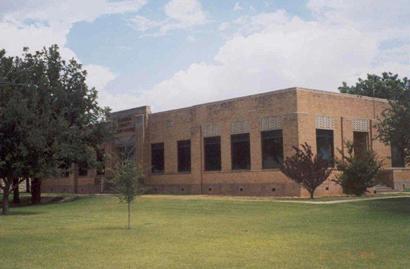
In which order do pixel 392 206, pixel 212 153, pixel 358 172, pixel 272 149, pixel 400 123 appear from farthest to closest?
pixel 212 153
pixel 272 149
pixel 358 172
pixel 400 123
pixel 392 206

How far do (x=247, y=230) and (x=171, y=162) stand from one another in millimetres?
30634

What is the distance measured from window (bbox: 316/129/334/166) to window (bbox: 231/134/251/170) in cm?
518

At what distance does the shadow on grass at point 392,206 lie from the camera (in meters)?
26.8

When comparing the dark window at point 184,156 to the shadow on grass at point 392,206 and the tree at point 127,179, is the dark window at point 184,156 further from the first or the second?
the tree at point 127,179

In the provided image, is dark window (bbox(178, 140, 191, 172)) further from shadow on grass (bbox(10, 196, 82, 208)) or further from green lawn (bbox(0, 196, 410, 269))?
green lawn (bbox(0, 196, 410, 269))

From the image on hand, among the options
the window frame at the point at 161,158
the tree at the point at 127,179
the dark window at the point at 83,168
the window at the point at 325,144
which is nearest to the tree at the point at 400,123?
the window at the point at 325,144

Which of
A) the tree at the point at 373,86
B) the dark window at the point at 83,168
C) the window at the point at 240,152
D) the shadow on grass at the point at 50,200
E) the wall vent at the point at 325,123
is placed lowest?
the shadow on grass at the point at 50,200

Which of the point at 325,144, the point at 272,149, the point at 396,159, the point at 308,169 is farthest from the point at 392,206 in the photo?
the point at 396,159

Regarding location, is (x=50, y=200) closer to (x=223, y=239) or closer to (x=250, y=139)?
(x=250, y=139)

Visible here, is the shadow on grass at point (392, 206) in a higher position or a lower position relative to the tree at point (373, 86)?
lower

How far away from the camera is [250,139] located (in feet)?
142

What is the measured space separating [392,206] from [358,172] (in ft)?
22.3

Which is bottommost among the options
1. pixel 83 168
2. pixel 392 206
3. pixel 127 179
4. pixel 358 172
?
pixel 392 206

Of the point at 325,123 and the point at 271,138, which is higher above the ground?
the point at 325,123
